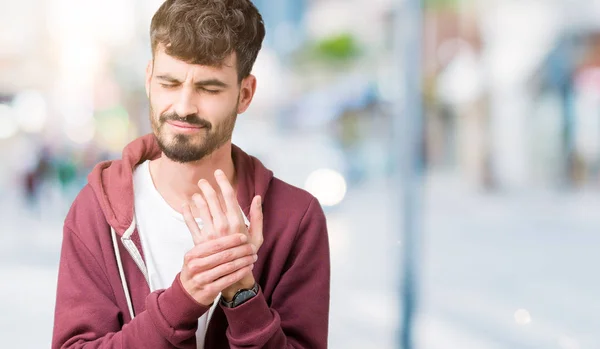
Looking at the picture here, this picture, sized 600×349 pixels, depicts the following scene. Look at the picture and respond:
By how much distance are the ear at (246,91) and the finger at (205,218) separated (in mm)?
236

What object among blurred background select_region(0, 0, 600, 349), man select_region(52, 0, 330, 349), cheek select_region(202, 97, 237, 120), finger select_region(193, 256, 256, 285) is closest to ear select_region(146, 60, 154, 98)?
man select_region(52, 0, 330, 349)

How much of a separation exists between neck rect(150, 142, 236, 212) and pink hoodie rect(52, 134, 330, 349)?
5 centimetres

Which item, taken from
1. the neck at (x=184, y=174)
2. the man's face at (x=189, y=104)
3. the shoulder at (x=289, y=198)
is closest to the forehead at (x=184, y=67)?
the man's face at (x=189, y=104)

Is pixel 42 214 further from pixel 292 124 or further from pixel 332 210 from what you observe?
pixel 292 124

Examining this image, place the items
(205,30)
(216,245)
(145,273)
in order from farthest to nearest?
(145,273)
(205,30)
(216,245)

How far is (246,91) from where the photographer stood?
1346 mm

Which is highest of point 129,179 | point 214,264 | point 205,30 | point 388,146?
point 205,30

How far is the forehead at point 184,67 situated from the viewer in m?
1.24

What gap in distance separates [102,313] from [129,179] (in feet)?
0.75

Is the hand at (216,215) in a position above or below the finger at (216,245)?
above

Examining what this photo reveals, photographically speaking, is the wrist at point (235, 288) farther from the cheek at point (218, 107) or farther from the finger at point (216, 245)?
the cheek at point (218, 107)

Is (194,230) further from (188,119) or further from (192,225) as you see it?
(188,119)

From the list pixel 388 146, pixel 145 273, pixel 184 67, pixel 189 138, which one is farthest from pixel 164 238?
pixel 388 146

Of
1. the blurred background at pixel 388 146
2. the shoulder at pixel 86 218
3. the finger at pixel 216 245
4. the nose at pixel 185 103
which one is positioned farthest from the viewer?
the blurred background at pixel 388 146
